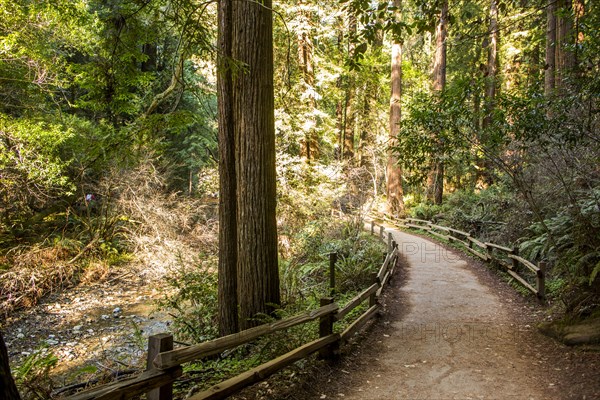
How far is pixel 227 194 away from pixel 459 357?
4650 millimetres

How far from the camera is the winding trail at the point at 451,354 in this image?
211 inches

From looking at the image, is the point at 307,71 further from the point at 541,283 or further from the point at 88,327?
the point at 88,327

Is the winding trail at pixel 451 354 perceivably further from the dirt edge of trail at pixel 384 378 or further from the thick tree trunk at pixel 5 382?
the thick tree trunk at pixel 5 382

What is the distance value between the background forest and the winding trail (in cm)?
147

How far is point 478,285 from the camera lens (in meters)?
11.1

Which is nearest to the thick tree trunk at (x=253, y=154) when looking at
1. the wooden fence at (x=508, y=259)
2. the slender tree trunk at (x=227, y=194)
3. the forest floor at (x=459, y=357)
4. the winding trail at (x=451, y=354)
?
the slender tree trunk at (x=227, y=194)

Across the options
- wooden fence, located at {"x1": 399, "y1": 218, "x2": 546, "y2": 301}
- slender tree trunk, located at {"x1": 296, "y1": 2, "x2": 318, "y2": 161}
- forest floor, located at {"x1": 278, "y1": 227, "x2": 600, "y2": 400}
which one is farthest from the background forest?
forest floor, located at {"x1": 278, "y1": 227, "x2": 600, "y2": 400}

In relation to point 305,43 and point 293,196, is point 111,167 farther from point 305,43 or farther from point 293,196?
point 305,43

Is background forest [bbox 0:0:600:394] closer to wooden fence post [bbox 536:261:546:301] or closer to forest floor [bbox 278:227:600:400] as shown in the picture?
wooden fence post [bbox 536:261:546:301]

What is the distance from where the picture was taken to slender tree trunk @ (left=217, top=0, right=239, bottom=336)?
665 centimetres

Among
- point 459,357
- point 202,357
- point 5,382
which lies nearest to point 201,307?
point 202,357

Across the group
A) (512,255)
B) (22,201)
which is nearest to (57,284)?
(22,201)

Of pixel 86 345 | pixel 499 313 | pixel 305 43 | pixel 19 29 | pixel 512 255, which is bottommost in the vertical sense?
pixel 86 345

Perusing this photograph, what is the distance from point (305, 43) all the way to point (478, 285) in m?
12.4
